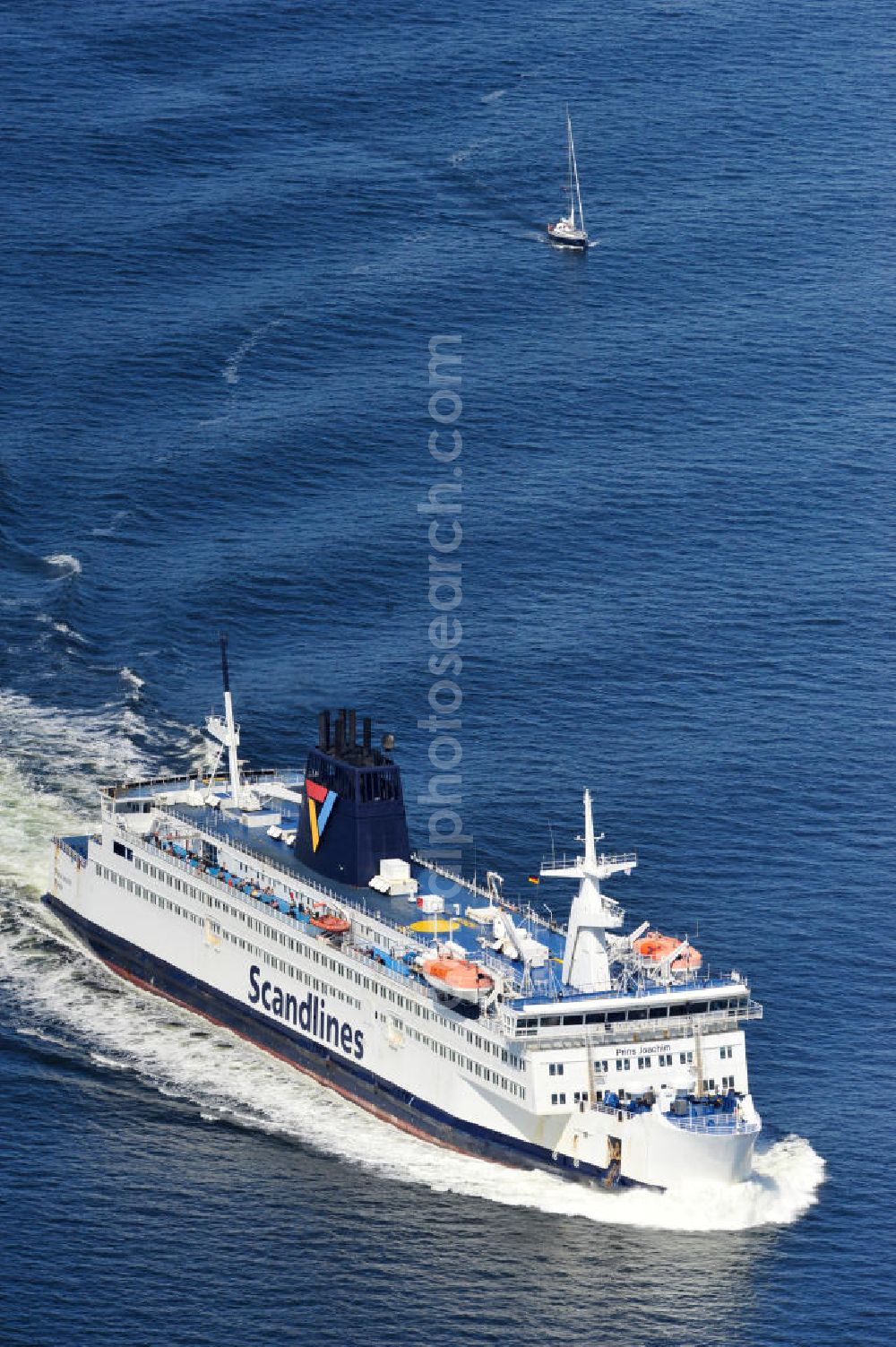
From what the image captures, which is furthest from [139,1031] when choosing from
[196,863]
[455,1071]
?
[455,1071]

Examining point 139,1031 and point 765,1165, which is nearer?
point 765,1165

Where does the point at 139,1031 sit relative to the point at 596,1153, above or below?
above

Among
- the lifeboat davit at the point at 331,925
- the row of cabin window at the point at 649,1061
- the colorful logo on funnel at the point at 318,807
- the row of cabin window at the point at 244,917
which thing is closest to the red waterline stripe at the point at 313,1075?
the row of cabin window at the point at 244,917

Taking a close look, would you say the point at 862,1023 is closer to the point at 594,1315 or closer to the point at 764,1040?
the point at 764,1040

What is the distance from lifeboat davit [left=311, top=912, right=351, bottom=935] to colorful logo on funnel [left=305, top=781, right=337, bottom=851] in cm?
707

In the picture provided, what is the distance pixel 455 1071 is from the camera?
157 metres

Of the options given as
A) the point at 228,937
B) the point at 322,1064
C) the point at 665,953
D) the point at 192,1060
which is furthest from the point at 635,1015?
the point at 228,937

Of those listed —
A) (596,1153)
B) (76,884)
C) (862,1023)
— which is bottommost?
(596,1153)

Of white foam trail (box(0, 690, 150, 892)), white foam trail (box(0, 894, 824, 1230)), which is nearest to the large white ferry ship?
white foam trail (box(0, 894, 824, 1230))

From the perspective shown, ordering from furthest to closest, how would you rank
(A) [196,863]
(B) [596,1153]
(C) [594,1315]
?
(A) [196,863] < (B) [596,1153] < (C) [594,1315]

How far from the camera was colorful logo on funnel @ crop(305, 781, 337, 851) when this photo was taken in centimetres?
17050

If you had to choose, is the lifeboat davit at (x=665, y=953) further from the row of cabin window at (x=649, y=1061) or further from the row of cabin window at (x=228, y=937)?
the row of cabin window at (x=228, y=937)

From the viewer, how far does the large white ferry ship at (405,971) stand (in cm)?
15162

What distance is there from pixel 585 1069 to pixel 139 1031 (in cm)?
3094
